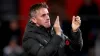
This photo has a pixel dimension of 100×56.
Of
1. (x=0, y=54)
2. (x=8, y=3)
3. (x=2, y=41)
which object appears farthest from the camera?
(x=8, y=3)

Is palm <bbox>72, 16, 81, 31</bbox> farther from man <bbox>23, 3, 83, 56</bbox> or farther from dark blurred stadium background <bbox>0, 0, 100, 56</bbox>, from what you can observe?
dark blurred stadium background <bbox>0, 0, 100, 56</bbox>

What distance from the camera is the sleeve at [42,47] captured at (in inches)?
279

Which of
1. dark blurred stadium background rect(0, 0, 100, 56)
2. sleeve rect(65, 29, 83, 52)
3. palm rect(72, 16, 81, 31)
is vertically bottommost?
dark blurred stadium background rect(0, 0, 100, 56)

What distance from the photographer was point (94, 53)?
11.7 metres

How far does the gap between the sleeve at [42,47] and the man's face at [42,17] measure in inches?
12.2

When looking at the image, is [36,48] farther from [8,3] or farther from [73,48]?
[8,3]

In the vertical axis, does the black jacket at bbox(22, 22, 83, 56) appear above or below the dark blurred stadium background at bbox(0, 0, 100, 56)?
above

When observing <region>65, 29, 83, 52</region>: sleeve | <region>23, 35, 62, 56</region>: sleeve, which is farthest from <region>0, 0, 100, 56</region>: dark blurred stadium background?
<region>23, 35, 62, 56</region>: sleeve

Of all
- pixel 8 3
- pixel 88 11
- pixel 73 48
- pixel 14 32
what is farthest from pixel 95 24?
pixel 73 48

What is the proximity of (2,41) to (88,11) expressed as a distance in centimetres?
224

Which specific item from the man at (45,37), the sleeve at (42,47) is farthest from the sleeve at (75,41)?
the sleeve at (42,47)

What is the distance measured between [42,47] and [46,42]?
183mm

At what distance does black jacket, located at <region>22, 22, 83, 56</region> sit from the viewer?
7.11 metres

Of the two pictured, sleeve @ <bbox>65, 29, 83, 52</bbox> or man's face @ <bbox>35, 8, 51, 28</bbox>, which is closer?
man's face @ <bbox>35, 8, 51, 28</bbox>
